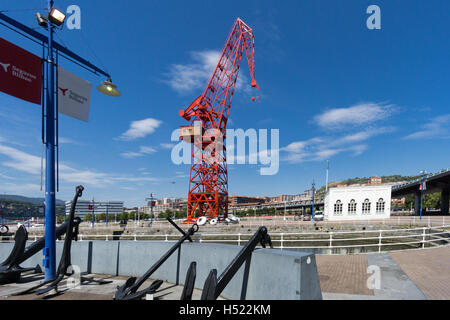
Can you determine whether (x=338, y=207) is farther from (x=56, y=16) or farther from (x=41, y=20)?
(x=41, y=20)

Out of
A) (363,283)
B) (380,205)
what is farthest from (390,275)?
(380,205)

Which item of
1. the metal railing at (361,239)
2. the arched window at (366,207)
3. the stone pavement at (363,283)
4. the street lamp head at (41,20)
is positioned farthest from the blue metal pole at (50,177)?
the arched window at (366,207)

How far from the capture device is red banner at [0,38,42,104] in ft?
17.5

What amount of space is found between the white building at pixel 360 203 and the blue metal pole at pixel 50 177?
40.0 meters

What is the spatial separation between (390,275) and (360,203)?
36.7 metres

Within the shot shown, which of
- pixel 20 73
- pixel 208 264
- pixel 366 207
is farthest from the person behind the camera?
pixel 366 207

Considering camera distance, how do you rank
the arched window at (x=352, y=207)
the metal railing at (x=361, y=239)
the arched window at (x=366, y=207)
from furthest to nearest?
the arched window at (x=352, y=207)
the arched window at (x=366, y=207)
the metal railing at (x=361, y=239)

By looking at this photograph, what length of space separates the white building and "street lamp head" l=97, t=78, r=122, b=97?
39018 millimetres

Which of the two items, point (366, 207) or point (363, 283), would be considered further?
point (366, 207)

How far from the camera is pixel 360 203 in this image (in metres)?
37.5

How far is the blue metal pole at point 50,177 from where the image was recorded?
577 centimetres

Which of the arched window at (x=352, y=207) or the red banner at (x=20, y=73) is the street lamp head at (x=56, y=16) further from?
the arched window at (x=352, y=207)

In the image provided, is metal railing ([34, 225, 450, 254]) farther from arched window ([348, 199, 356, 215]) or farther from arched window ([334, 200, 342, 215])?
arched window ([334, 200, 342, 215])
